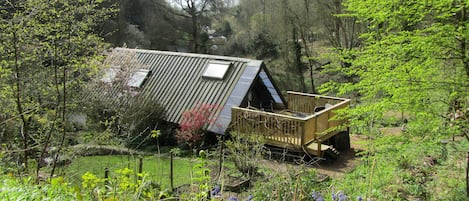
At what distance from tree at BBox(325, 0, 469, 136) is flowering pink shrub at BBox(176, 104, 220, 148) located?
702cm

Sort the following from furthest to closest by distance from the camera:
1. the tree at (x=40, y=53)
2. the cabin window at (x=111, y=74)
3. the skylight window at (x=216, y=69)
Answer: the cabin window at (x=111, y=74), the skylight window at (x=216, y=69), the tree at (x=40, y=53)

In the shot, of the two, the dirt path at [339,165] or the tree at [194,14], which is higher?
the tree at [194,14]

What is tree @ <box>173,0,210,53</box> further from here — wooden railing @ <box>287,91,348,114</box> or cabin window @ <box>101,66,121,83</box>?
wooden railing @ <box>287,91,348,114</box>

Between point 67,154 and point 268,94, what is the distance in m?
8.77

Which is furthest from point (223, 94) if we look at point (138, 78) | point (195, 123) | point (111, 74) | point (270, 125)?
point (111, 74)

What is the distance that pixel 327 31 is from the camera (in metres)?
21.6

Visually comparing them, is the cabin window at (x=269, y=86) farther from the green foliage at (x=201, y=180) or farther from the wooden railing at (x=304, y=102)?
the green foliage at (x=201, y=180)

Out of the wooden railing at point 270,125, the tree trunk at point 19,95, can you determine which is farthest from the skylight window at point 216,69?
the tree trunk at point 19,95

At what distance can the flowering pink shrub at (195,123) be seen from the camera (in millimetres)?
12031

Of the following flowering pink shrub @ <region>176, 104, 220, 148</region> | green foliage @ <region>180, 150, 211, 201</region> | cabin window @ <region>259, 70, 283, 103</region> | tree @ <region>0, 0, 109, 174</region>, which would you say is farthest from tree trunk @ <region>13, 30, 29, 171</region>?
cabin window @ <region>259, 70, 283, 103</region>

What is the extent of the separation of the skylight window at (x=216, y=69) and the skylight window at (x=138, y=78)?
243 cm

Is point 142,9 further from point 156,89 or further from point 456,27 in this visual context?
point 456,27

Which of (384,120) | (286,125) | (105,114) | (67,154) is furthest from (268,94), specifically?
(67,154)

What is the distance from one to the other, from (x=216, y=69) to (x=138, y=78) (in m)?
3.12
